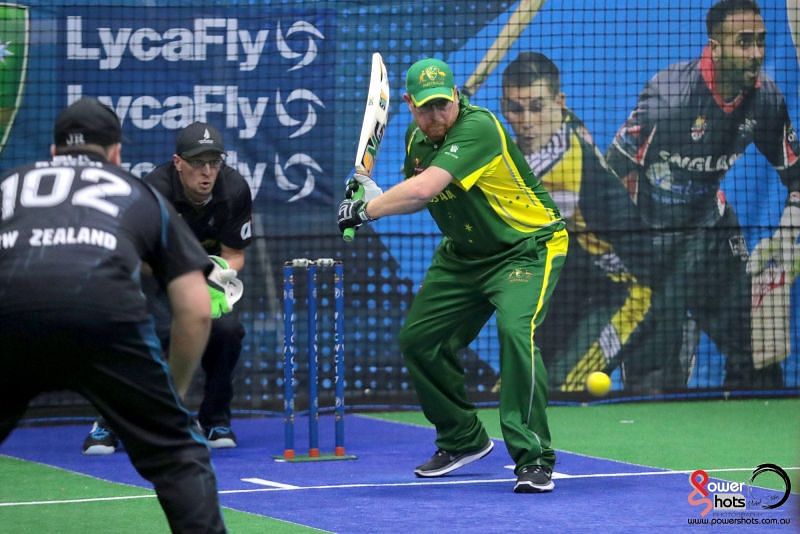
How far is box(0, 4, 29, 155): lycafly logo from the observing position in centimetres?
1007

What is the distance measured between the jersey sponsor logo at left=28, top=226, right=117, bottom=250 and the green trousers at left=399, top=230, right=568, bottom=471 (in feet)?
11.3

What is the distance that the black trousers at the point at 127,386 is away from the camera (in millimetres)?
3977

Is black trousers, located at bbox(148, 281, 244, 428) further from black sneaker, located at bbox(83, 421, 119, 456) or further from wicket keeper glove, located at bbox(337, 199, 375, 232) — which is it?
wicket keeper glove, located at bbox(337, 199, 375, 232)

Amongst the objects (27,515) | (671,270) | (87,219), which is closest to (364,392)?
(671,270)

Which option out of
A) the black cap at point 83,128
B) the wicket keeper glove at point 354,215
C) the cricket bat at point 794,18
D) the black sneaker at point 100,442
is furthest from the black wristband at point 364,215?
the cricket bat at point 794,18

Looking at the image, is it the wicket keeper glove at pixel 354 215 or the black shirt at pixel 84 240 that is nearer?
the black shirt at pixel 84 240

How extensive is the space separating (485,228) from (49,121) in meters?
4.16

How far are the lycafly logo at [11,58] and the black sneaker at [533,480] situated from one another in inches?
196

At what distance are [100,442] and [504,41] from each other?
4193mm

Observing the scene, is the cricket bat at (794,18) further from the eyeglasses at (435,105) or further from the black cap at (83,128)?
the black cap at (83,128)

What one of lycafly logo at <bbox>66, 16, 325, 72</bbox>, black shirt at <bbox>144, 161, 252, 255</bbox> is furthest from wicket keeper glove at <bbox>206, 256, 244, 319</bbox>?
lycafly logo at <bbox>66, 16, 325, 72</bbox>

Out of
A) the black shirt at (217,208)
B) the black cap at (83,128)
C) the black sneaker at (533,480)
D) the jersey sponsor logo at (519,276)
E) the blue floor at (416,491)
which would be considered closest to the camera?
Answer: the black cap at (83,128)

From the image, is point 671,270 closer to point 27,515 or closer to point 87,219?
point 27,515

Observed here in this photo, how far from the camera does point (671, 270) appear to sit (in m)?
10.9
